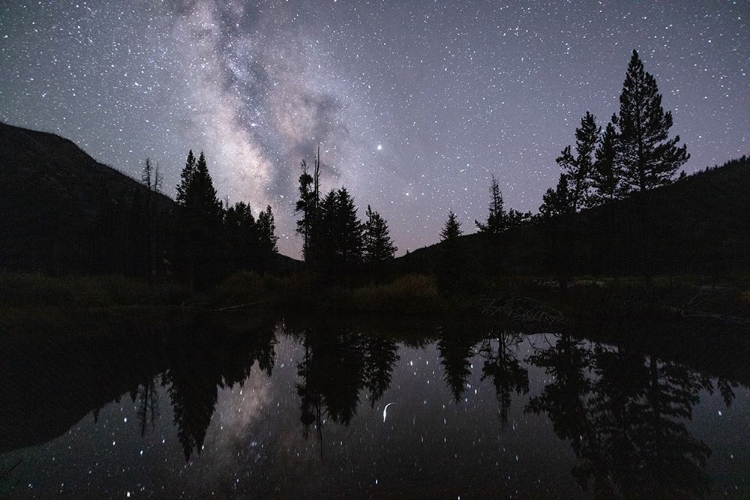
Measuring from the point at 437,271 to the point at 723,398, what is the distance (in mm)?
24667

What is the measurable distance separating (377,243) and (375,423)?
123 ft

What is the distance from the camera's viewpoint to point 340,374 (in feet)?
33.3

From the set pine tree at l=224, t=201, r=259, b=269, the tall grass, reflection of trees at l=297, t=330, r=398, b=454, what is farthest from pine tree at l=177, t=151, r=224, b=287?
reflection of trees at l=297, t=330, r=398, b=454

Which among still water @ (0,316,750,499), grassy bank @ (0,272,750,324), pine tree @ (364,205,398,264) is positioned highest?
pine tree @ (364,205,398,264)

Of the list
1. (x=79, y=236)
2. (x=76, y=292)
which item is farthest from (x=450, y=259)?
(x=79, y=236)

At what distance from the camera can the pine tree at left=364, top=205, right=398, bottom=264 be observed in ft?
140

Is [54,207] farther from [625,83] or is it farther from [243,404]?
[625,83]

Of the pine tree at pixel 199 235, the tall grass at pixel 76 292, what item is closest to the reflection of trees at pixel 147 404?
the tall grass at pixel 76 292

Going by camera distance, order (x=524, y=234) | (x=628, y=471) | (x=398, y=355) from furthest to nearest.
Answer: (x=524, y=234) < (x=398, y=355) < (x=628, y=471)

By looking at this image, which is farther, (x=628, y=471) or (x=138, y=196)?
(x=138, y=196)

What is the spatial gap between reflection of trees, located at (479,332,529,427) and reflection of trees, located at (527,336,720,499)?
2.01ft

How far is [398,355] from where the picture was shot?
501 inches

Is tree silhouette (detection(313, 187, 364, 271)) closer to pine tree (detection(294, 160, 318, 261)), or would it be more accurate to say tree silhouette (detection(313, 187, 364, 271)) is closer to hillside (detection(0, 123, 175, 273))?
pine tree (detection(294, 160, 318, 261))

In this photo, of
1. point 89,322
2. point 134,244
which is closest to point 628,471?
point 89,322
